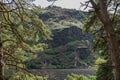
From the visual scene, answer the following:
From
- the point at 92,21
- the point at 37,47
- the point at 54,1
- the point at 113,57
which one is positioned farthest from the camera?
the point at 37,47

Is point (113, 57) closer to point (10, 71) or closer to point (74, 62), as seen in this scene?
point (10, 71)

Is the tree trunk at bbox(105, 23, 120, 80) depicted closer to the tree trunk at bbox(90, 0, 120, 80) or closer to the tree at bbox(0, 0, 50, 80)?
the tree trunk at bbox(90, 0, 120, 80)

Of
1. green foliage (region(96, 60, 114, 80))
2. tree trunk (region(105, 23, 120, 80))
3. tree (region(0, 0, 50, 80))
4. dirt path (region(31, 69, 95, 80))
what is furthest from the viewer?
green foliage (region(96, 60, 114, 80))

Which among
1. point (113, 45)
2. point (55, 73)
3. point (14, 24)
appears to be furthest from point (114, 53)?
point (14, 24)

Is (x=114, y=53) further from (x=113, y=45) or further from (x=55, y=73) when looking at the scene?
(x=55, y=73)

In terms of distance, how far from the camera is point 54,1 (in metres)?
7.01

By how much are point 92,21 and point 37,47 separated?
456 cm

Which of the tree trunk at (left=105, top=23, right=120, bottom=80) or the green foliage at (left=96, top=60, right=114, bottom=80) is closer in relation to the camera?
the tree trunk at (left=105, top=23, right=120, bottom=80)

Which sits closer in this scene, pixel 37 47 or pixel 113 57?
pixel 113 57

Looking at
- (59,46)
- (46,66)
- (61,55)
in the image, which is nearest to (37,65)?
(46,66)

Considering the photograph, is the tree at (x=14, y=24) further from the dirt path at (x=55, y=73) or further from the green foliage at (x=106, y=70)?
the green foliage at (x=106, y=70)

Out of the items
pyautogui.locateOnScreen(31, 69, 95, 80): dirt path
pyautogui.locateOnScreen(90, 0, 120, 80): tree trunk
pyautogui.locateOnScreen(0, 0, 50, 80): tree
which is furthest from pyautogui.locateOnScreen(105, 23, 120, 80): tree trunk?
pyautogui.locateOnScreen(0, 0, 50, 80): tree

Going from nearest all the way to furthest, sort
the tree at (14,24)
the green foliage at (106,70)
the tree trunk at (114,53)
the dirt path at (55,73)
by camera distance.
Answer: the tree at (14,24), the dirt path at (55,73), the tree trunk at (114,53), the green foliage at (106,70)

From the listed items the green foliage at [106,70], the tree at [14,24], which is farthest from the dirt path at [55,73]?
the green foliage at [106,70]
